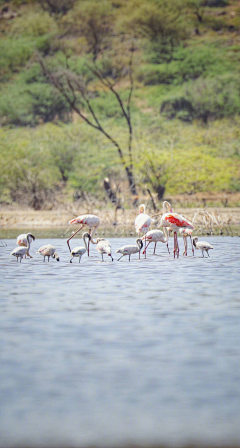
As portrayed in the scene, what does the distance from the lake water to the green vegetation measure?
17246 millimetres

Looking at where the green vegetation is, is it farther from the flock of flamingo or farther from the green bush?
the flock of flamingo

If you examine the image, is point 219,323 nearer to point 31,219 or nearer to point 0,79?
point 31,219

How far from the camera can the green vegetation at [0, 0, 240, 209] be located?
1190 inches

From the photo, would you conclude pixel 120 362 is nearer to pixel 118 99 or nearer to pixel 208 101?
pixel 118 99

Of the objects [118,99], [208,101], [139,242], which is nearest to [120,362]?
[139,242]

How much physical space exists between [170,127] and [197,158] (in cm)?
1997

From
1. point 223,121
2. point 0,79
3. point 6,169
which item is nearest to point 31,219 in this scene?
point 6,169

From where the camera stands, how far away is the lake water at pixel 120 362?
3.78 meters

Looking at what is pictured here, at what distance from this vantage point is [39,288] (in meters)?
8.95

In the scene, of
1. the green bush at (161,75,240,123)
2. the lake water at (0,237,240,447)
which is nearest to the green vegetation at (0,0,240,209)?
the green bush at (161,75,240,123)

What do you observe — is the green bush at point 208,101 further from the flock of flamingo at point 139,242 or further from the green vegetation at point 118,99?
the flock of flamingo at point 139,242

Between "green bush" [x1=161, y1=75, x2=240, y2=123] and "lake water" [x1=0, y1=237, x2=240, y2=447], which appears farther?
A: "green bush" [x1=161, y1=75, x2=240, y2=123]

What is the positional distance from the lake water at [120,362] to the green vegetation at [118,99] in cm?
1725

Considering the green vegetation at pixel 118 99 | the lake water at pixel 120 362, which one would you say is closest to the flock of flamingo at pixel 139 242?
the lake water at pixel 120 362
